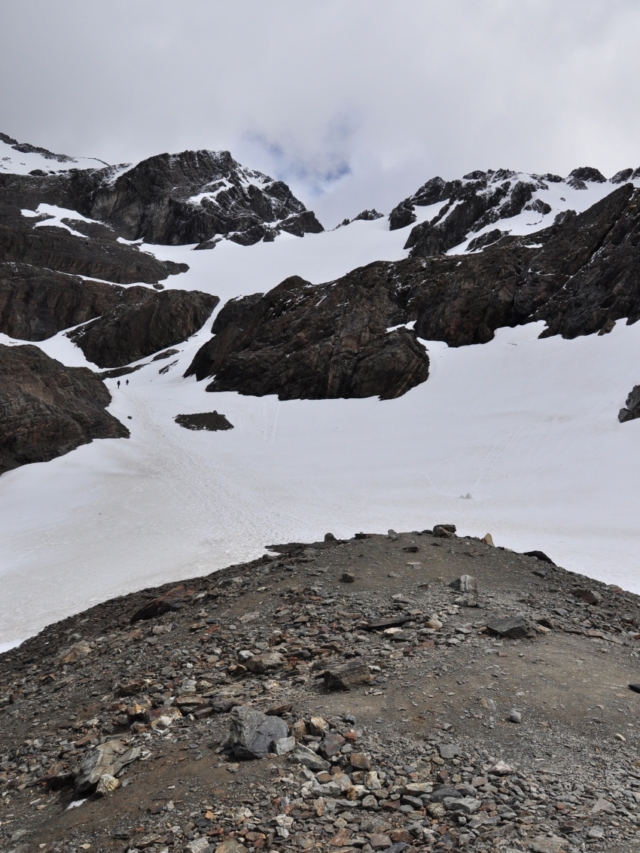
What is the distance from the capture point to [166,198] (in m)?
142

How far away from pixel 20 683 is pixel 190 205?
152654mm

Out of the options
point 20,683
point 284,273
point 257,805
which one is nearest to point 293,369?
point 20,683

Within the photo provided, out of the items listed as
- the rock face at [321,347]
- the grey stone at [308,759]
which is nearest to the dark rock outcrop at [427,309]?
the rock face at [321,347]

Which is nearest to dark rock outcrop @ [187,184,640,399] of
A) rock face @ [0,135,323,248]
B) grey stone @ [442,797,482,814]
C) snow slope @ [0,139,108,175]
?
grey stone @ [442,797,482,814]

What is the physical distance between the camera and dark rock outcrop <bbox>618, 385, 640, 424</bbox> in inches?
1108

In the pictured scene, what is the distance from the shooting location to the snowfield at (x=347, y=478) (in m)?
16.4

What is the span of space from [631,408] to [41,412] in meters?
33.0

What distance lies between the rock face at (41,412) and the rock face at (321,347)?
18.4 meters

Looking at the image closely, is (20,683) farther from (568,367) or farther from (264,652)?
(568,367)

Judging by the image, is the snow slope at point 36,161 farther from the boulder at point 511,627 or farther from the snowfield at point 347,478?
the boulder at point 511,627

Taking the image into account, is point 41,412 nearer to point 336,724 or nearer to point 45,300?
point 336,724

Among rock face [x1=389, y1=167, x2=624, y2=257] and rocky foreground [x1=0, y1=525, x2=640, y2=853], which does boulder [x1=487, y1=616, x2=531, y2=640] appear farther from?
rock face [x1=389, y1=167, x2=624, y2=257]

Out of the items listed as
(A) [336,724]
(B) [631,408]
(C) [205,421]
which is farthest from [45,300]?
(A) [336,724]

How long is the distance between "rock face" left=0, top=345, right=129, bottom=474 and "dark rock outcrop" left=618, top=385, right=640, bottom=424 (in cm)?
3049
